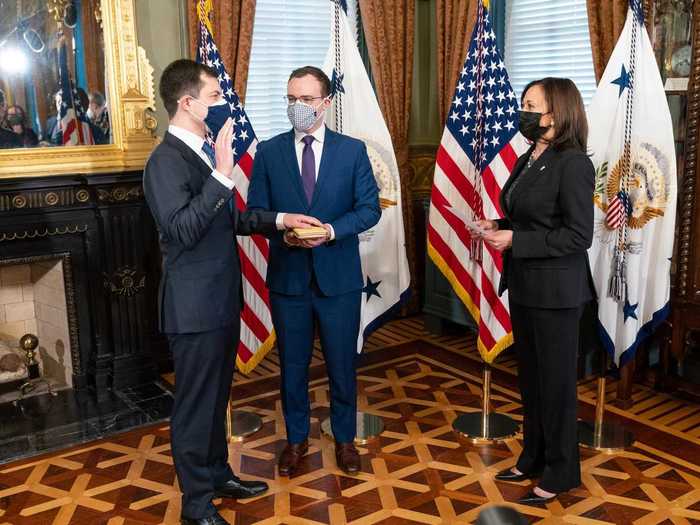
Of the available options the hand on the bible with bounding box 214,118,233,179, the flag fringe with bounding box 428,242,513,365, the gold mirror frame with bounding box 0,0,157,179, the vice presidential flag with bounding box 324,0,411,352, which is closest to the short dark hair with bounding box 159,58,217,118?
the hand on the bible with bounding box 214,118,233,179

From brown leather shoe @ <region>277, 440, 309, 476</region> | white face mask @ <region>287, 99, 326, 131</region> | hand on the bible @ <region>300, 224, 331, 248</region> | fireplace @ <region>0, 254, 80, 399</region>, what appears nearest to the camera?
hand on the bible @ <region>300, 224, 331, 248</region>

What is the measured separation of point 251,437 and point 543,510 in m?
1.52

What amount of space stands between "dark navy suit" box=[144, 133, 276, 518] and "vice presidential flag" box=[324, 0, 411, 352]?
4.36 ft

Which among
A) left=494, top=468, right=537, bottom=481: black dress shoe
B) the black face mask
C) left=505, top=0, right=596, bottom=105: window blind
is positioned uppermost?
left=505, top=0, right=596, bottom=105: window blind

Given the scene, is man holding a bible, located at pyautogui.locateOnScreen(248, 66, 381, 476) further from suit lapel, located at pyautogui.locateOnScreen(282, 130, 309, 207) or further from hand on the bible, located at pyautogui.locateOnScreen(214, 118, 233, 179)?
hand on the bible, located at pyautogui.locateOnScreen(214, 118, 233, 179)

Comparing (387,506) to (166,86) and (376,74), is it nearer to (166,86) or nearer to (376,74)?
(166,86)

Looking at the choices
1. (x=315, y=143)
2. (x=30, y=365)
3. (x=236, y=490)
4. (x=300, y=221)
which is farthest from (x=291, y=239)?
(x=30, y=365)

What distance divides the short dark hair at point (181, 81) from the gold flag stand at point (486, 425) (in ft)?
6.90

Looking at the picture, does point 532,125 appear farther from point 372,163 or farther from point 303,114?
point 372,163

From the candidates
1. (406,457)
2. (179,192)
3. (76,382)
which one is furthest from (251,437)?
(179,192)

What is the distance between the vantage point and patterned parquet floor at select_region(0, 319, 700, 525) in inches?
122

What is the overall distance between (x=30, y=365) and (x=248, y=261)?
1.64 meters

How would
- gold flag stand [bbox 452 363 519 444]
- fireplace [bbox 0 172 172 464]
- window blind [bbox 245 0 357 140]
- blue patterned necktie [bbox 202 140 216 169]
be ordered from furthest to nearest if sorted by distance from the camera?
window blind [bbox 245 0 357 140] < fireplace [bbox 0 172 172 464] < gold flag stand [bbox 452 363 519 444] < blue patterned necktie [bbox 202 140 216 169]

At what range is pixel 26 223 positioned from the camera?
426 cm
